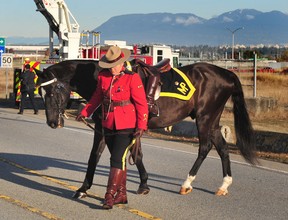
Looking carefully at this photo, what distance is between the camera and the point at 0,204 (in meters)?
8.02

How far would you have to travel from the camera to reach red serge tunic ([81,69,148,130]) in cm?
745

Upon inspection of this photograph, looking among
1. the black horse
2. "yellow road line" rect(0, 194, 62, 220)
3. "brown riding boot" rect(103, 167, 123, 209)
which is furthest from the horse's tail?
"yellow road line" rect(0, 194, 62, 220)

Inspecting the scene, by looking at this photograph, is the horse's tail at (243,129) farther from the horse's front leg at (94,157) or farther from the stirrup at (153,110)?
the horse's front leg at (94,157)

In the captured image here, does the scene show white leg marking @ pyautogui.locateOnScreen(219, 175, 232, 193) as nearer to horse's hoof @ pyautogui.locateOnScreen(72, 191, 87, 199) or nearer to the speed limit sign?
horse's hoof @ pyautogui.locateOnScreen(72, 191, 87, 199)

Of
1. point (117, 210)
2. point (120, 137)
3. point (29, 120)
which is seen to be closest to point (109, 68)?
point (120, 137)

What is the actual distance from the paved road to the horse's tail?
1.74ft

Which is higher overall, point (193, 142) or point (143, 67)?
point (143, 67)

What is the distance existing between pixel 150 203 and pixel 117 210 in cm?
57

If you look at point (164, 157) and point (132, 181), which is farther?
point (164, 157)

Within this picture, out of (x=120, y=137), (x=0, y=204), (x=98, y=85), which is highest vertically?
(x=98, y=85)

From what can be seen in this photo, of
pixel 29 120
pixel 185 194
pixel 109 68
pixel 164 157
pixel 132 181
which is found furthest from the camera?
pixel 29 120

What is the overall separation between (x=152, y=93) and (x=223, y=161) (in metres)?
1.61

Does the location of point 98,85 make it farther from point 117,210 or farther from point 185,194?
point 185,194

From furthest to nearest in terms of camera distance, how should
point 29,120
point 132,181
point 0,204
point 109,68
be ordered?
1. point 29,120
2. point 132,181
3. point 0,204
4. point 109,68
